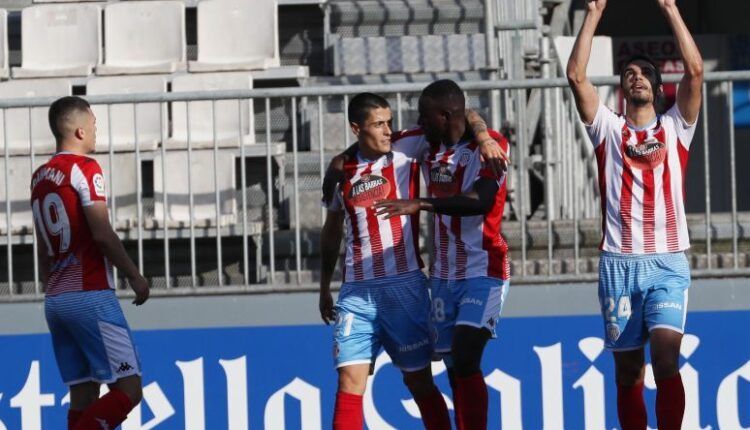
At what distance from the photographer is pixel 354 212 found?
6520mm

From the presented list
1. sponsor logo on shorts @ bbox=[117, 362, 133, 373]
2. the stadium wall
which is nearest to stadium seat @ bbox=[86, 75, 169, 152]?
the stadium wall

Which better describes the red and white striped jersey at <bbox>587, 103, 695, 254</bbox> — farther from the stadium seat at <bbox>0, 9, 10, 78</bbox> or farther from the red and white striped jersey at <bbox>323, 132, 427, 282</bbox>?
the stadium seat at <bbox>0, 9, 10, 78</bbox>

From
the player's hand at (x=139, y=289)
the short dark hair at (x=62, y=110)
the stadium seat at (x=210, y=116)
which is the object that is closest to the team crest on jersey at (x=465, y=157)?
the player's hand at (x=139, y=289)

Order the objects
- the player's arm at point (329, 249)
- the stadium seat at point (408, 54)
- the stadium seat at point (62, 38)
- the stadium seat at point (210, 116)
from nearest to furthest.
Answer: the player's arm at point (329, 249) < the stadium seat at point (210, 116) < the stadium seat at point (408, 54) < the stadium seat at point (62, 38)

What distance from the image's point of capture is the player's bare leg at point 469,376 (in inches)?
251

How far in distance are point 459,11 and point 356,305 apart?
16.5ft

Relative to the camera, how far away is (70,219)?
6.55 meters

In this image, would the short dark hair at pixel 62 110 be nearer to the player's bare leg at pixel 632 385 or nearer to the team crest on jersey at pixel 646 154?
the team crest on jersey at pixel 646 154

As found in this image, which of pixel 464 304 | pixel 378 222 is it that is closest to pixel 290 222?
pixel 378 222

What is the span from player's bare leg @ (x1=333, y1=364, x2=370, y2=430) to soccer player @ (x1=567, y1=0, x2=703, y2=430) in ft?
3.97

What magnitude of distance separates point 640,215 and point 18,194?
4126mm

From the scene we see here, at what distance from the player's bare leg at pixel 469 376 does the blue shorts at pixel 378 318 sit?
0.72ft

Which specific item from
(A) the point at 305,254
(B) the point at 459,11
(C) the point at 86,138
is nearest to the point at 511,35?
(B) the point at 459,11

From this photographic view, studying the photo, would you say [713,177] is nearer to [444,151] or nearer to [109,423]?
[444,151]
